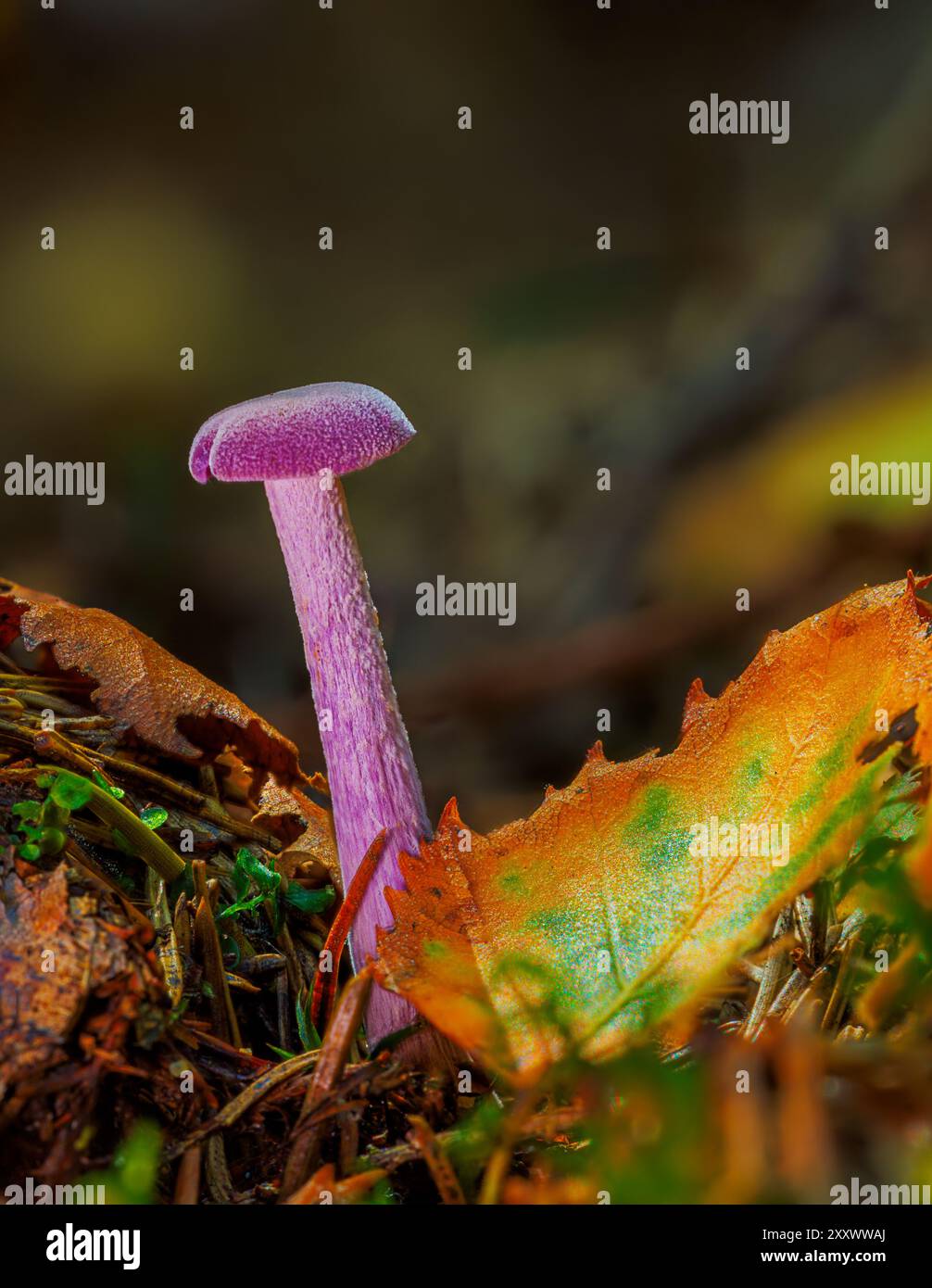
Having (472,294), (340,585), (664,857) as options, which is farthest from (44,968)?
(472,294)

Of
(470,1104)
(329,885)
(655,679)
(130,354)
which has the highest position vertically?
(130,354)

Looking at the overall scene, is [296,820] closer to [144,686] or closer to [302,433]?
[144,686]

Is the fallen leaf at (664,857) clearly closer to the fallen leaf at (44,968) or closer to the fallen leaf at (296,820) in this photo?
the fallen leaf at (44,968)

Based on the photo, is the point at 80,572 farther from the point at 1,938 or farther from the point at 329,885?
the point at 1,938

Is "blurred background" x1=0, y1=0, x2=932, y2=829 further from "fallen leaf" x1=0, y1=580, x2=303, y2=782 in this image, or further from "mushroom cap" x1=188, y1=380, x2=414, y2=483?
"mushroom cap" x1=188, y1=380, x2=414, y2=483

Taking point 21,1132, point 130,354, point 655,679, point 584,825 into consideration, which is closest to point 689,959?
point 584,825

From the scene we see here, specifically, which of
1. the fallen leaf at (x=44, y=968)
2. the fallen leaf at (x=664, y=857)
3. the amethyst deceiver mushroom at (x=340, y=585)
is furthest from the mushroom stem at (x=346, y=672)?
the fallen leaf at (x=44, y=968)
